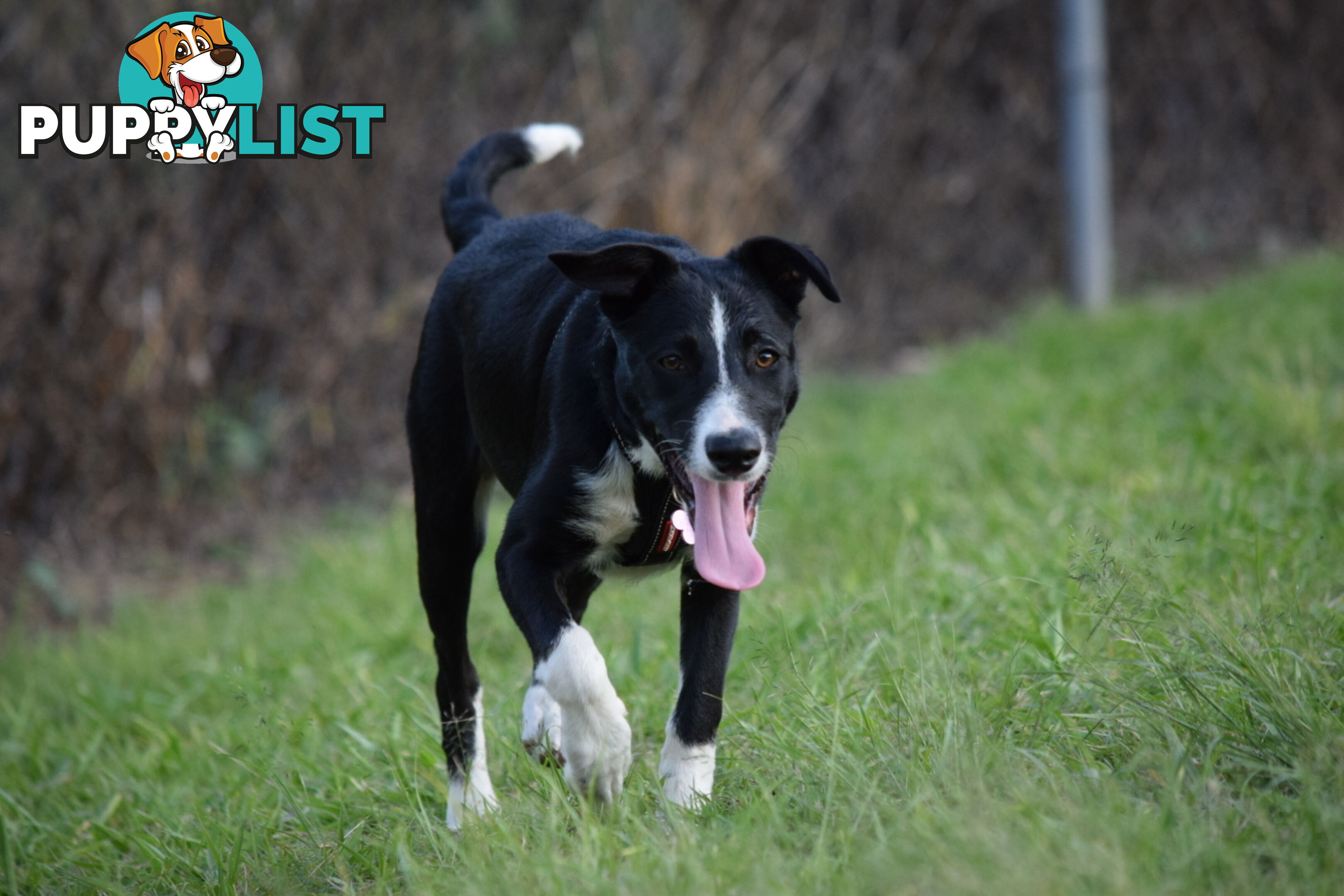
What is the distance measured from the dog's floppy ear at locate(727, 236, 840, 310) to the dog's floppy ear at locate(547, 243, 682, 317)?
6.8 inches

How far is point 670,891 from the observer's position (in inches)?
78.4

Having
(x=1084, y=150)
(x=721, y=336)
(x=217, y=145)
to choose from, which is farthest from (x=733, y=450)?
(x=1084, y=150)

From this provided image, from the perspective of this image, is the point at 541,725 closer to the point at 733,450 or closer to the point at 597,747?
the point at 597,747

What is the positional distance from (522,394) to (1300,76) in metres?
9.01

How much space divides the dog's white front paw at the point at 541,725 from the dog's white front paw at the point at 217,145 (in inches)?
163

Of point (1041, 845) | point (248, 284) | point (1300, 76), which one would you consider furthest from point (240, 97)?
point (1300, 76)

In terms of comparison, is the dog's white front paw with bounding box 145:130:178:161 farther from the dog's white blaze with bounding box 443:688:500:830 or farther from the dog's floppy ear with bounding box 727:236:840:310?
the dog's floppy ear with bounding box 727:236:840:310

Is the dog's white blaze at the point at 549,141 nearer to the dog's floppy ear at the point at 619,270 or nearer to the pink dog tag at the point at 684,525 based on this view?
the dog's floppy ear at the point at 619,270

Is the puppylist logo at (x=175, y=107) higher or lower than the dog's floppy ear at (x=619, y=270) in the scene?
higher

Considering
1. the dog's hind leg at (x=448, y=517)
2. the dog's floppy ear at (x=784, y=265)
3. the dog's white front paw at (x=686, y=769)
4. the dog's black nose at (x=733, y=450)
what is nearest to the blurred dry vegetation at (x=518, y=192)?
the dog's hind leg at (x=448, y=517)

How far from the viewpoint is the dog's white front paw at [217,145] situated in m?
5.81

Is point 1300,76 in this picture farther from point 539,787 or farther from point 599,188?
point 539,787

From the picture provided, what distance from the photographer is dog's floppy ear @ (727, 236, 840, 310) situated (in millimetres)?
2709

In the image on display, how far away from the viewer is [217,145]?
19.2 feet
